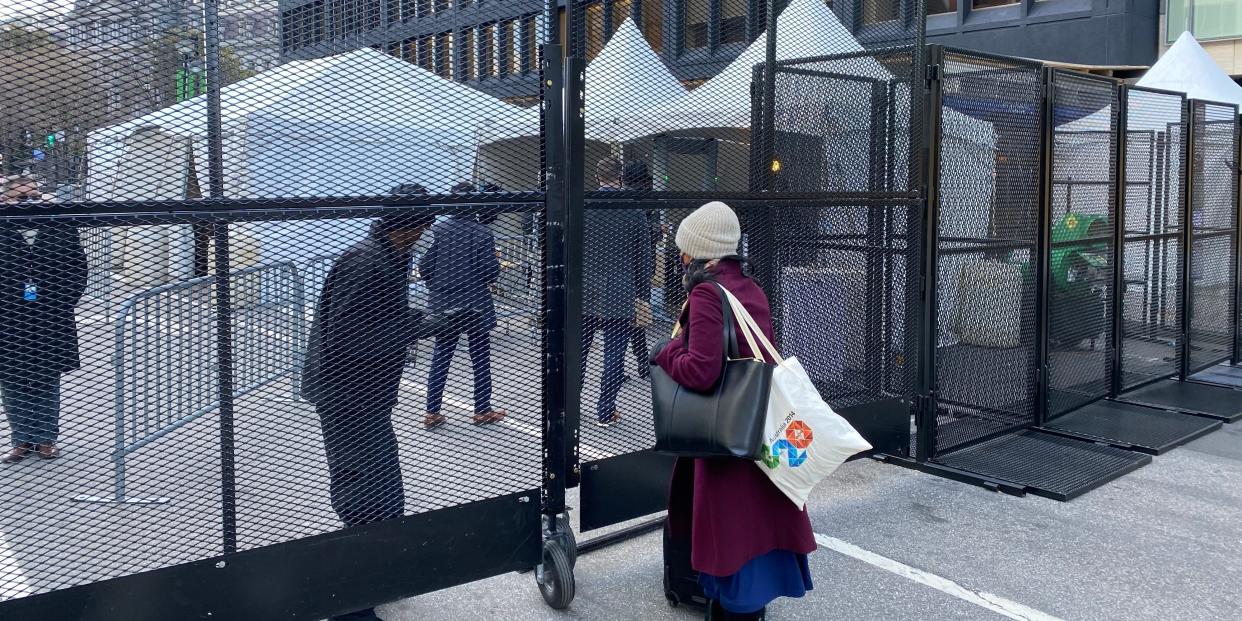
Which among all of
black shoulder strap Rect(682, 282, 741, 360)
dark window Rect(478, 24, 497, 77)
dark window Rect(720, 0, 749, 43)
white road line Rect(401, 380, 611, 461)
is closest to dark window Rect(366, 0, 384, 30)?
dark window Rect(478, 24, 497, 77)

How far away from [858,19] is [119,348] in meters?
4.96

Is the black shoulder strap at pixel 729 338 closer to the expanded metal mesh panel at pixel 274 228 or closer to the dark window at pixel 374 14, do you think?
the expanded metal mesh panel at pixel 274 228

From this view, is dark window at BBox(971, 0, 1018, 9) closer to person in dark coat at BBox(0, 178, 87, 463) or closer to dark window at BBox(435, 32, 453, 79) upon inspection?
dark window at BBox(435, 32, 453, 79)

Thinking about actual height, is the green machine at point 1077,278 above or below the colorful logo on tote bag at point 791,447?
above

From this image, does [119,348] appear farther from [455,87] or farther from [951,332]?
[951,332]

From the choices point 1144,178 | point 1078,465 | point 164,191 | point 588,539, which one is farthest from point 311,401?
point 1144,178

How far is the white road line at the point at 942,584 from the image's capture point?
4.73 m

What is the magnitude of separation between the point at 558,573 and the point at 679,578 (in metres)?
0.54

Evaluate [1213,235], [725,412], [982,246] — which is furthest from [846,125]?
[1213,235]

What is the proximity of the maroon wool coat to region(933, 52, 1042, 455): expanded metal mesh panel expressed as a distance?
3.58 meters

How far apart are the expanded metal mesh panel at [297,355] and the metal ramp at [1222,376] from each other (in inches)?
318

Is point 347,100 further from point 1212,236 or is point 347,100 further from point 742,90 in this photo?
point 1212,236

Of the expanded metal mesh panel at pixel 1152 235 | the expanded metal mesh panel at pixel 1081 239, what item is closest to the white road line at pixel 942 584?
the expanded metal mesh panel at pixel 1081 239

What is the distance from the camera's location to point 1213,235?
1041 centimetres
